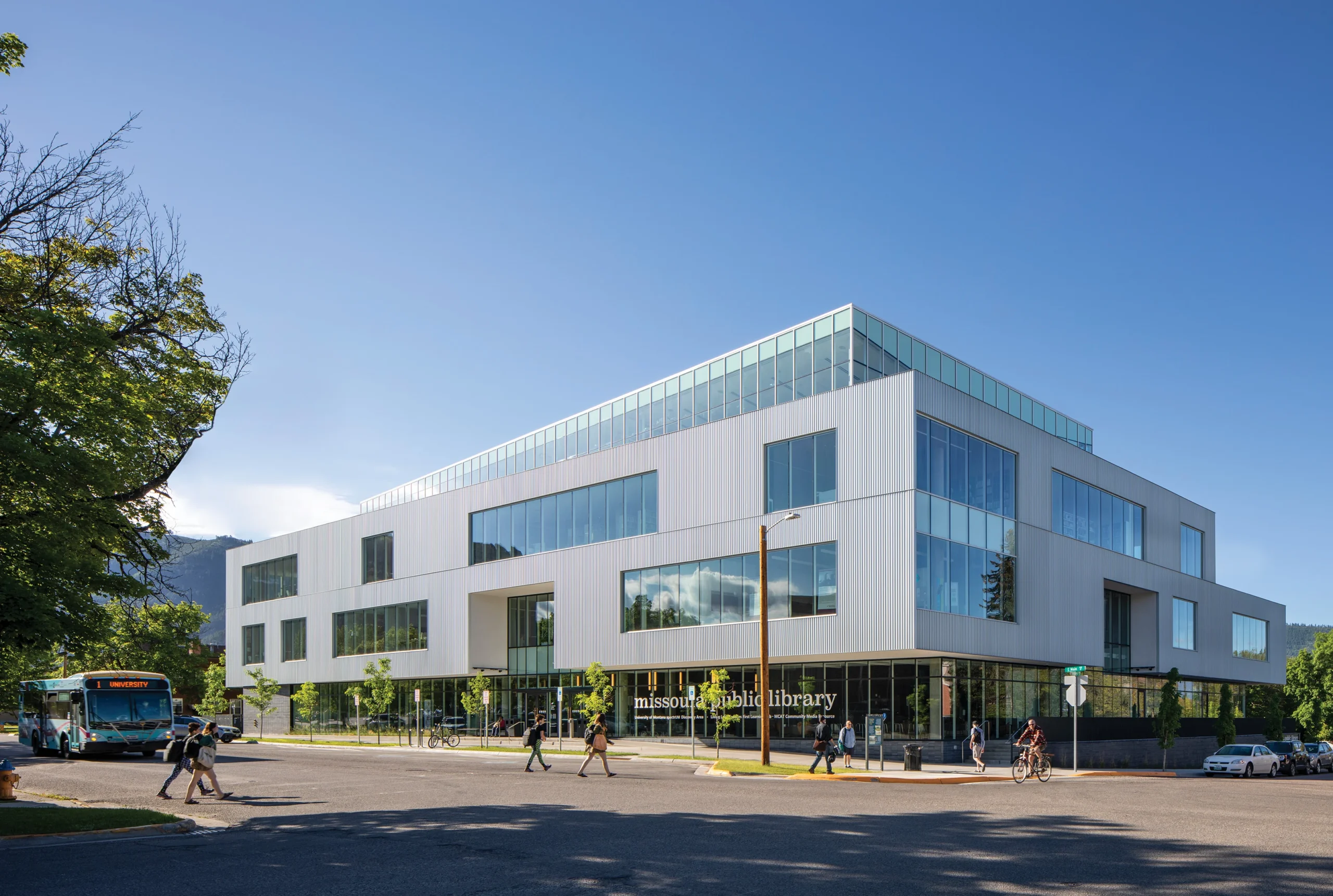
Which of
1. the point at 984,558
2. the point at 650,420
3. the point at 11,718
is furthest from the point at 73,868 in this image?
the point at 11,718

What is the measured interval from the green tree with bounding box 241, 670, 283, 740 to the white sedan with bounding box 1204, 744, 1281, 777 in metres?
56.5

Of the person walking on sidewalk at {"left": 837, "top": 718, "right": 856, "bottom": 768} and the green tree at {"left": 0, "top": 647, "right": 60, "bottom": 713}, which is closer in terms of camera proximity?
the green tree at {"left": 0, "top": 647, "right": 60, "bottom": 713}

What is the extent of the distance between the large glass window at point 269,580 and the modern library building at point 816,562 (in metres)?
10.5

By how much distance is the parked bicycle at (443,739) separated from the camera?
5388cm

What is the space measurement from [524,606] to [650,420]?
13.9 m

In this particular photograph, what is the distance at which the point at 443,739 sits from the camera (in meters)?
54.6

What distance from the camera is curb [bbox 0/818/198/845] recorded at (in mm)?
16875

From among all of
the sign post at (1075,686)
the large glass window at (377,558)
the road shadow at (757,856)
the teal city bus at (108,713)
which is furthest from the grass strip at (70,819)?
the large glass window at (377,558)

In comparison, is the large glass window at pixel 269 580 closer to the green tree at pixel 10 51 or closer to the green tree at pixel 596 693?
the green tree at pixel 596 693

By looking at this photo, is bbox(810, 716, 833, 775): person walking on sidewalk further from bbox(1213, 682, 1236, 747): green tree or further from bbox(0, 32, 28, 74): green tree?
bbox(1213, 682, 1236, 747): green tree

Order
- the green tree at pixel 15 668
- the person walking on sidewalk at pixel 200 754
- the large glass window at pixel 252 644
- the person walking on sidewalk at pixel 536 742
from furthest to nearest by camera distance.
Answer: the large glass window at pixel 252 644
the person walking on sidewalk at pixel 536 742
the person walking on sidewalk at pixel 200 754
the green tree at pixel 15 668

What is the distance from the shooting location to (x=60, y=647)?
2047cm

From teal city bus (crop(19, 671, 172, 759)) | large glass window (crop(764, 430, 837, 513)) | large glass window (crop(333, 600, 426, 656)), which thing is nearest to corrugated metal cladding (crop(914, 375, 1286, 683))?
large glass window (crop(764, 430, 837, 513))

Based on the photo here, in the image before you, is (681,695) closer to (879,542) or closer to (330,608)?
(879,542)
